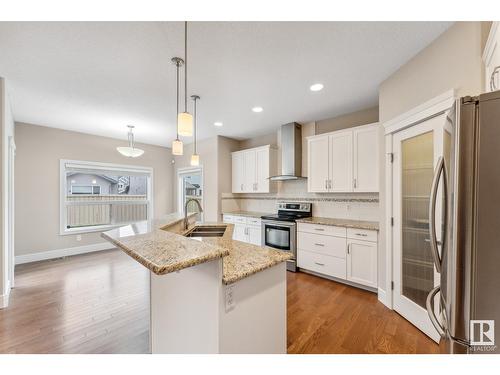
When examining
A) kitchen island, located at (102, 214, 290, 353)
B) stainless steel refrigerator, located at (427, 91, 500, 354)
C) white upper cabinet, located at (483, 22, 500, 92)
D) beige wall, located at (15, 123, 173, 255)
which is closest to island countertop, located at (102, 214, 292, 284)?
kitchen island, located at (102, 214, 290, 353)

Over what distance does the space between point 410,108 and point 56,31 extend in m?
3.28

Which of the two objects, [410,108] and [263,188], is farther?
[263,188]

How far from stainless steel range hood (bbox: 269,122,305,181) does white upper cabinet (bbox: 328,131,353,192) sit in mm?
720

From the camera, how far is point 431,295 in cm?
107

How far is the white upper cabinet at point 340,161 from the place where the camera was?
3.33m

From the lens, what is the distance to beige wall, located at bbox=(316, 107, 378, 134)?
341 centimetres

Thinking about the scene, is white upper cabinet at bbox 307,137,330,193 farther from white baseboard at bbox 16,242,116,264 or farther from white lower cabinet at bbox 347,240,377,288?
white baseboard at bbox 16,242,116,264

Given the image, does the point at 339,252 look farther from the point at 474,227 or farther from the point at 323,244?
the point at 474,227

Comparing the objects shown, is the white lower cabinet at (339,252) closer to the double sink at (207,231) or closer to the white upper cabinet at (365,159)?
the white upper cabinet at (365,159)

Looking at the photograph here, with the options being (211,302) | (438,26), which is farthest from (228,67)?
(211,302)

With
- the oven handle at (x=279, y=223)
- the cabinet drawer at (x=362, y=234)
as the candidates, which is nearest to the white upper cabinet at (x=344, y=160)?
the cabinet drawer at (x=362, y=234)
